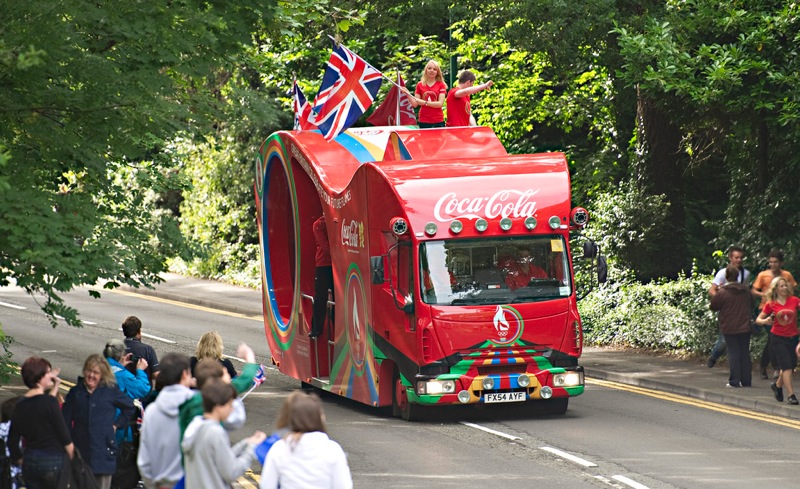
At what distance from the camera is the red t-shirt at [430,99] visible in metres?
19.0

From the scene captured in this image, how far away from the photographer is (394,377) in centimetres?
1711

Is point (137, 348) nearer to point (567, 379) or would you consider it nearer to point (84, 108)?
point (84, 108)

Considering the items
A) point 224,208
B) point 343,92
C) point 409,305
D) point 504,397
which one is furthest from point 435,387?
point 224,208

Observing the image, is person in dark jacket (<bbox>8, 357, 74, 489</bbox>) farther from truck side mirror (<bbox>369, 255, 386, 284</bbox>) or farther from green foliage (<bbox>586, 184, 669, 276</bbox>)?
green foliage (<bbox>586, 184, 669, 276</bbox>)

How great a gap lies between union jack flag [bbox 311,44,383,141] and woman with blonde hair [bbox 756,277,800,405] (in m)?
6.20

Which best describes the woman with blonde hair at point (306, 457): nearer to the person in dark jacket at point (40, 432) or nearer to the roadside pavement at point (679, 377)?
the person in dark jacket at point (40, 432)

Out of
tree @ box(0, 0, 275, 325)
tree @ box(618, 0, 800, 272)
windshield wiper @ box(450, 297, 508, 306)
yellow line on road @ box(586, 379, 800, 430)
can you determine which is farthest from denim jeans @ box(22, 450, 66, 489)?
tree @ box(618, 0, 800, 272)

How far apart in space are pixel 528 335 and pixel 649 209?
11.3 m

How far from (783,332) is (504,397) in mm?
3971

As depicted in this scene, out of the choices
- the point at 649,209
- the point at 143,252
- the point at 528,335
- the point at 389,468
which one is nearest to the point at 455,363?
the point at 528,335

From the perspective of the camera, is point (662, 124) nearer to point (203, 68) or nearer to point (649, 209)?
point (649, 209)

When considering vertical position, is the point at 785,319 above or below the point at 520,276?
below

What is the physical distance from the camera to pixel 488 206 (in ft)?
53.5

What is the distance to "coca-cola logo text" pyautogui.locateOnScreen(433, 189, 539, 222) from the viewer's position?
53.2 feet
